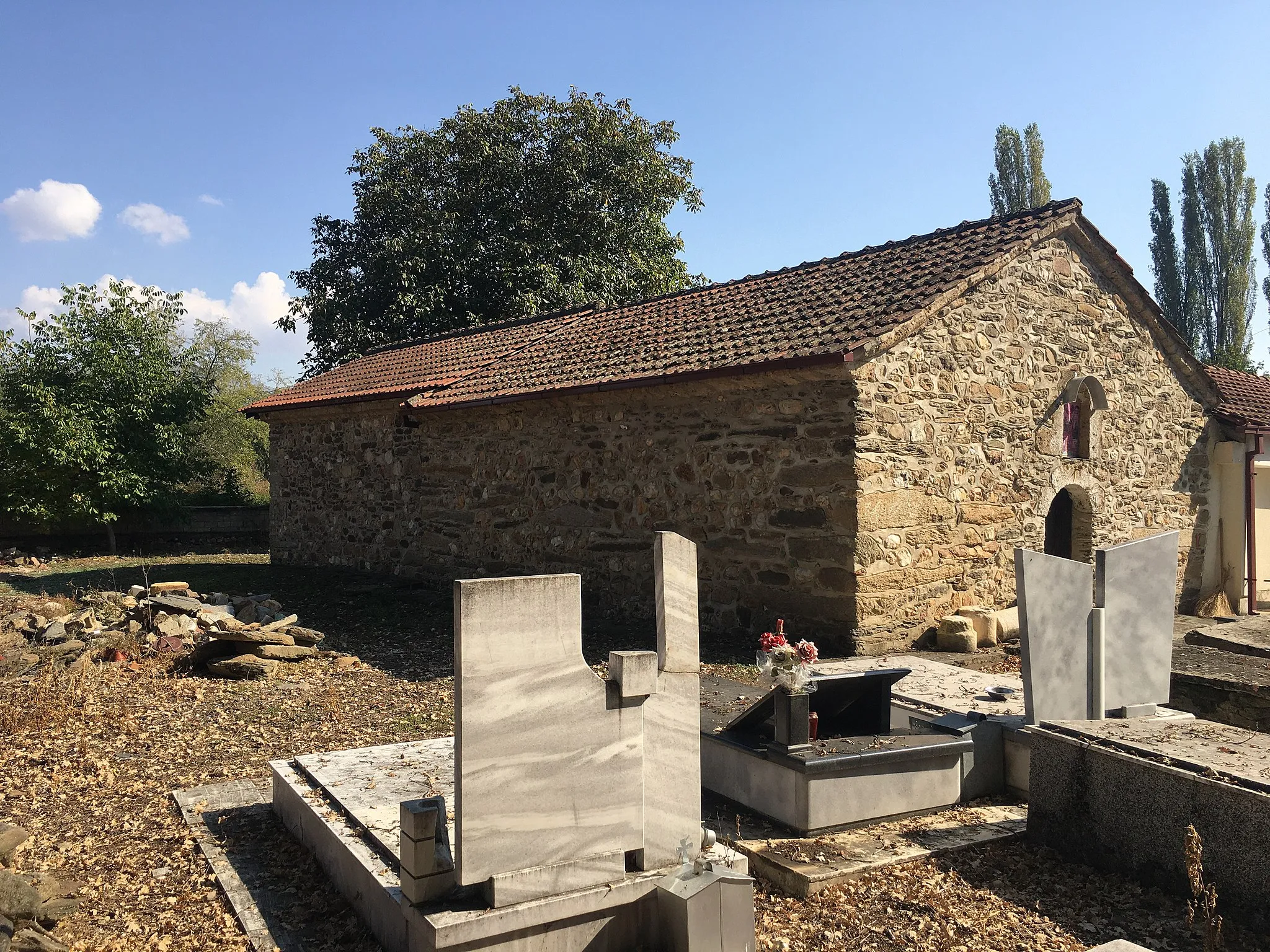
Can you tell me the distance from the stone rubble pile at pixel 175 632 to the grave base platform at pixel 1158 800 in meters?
6.79

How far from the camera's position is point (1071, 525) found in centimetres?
1162

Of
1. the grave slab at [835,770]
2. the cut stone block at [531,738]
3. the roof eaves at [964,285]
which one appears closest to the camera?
the cut stone block at [531,738]

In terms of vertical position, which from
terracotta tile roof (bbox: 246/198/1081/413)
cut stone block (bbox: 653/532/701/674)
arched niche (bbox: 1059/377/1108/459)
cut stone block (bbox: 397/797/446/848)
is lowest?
cut stone block (bbox: 397/797/446/848)

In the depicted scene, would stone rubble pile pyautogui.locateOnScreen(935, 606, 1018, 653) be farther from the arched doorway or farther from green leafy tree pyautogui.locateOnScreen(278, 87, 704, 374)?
green leafy tree pyautogui.locateOnScreen(278, 87, 704, 374)

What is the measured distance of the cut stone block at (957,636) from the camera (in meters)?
8.99

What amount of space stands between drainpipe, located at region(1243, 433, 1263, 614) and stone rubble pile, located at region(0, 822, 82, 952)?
14318 millimetres

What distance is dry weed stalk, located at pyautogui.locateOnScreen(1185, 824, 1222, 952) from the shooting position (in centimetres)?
332

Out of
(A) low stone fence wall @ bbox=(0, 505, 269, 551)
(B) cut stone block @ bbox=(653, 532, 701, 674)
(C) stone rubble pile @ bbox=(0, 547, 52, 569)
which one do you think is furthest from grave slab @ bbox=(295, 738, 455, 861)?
(A) low stone fence wall @ bbox=(0, 505, 269, 551)

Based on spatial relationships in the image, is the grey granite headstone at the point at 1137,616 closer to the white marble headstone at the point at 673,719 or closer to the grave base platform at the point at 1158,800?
the grave base platform at the point at 1158,800

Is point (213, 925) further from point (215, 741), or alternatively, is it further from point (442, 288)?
point (442, 288)

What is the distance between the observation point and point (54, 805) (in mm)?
5242

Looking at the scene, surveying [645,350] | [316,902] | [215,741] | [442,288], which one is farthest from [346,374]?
[316,902]

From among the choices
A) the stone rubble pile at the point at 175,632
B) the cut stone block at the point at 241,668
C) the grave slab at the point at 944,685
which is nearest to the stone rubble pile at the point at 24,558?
the stone rubble pile at the point at 175,632

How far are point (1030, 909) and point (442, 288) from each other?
21.6 m
